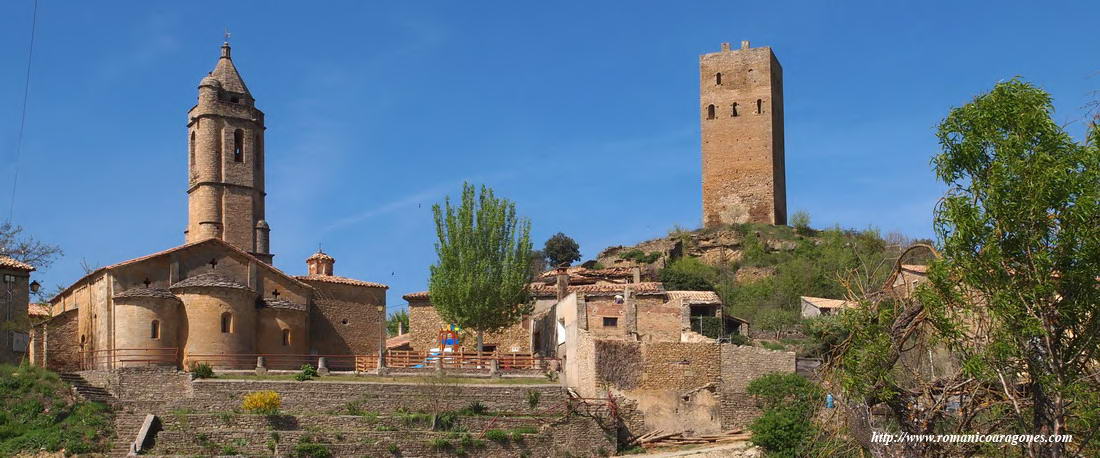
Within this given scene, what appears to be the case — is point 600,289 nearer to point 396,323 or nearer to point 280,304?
point 280,304

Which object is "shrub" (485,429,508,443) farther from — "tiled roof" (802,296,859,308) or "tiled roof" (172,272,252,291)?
"tiled roof" (802,296,859,308)

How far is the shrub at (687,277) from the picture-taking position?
54750mm

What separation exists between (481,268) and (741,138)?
34.2 meters

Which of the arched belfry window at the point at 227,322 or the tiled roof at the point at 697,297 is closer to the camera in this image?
the arched belfry window at the point at 227,322

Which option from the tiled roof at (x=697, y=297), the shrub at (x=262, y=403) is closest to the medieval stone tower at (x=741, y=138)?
the tiled roof at (x=697, y=297)

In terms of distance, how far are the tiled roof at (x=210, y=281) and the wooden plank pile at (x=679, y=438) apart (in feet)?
43.9

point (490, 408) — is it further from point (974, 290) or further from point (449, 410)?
point (974, 290)

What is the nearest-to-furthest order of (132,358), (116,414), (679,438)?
(116,414), (679,438), (132,358)

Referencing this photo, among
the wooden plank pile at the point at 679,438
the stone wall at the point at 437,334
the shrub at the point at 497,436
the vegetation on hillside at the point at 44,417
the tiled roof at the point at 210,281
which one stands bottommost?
the wooden plank pile at the point at 679,438

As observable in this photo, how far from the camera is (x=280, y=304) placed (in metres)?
39.2

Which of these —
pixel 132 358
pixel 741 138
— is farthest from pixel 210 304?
pixel 741 138

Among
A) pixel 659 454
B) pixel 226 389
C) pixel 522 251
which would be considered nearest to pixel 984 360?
pixel 659 454

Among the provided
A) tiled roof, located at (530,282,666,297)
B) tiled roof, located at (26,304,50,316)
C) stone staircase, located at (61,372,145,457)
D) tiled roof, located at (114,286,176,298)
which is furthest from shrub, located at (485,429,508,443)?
tiled roof, located at (26,304,50,316)

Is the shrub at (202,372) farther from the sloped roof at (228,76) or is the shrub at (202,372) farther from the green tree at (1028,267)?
the green tree at (1028,267)
